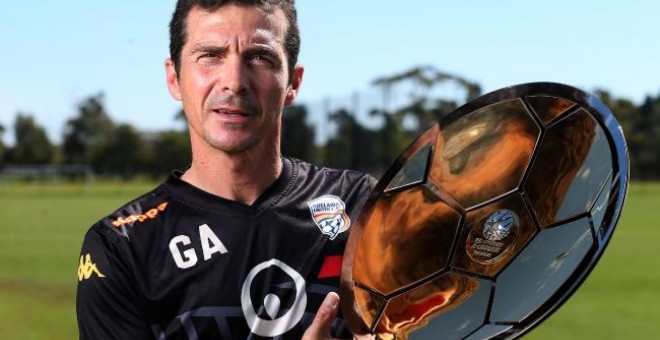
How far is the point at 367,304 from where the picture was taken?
187 centimetres

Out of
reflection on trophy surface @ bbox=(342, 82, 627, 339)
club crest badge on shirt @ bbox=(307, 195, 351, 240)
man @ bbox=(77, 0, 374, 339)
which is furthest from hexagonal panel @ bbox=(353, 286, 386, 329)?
club crest badge on shirt @ bbox=(307, 195, 351, 240)

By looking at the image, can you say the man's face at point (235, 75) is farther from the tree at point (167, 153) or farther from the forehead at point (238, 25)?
the tree at point (167, 153)

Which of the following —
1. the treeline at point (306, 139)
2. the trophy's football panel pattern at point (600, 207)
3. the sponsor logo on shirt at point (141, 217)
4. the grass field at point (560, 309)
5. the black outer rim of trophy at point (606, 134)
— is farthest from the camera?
the treeline at point (306, 139)

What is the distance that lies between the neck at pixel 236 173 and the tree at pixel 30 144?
71091 mm

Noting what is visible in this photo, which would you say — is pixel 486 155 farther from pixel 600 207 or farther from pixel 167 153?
pixel 167 153

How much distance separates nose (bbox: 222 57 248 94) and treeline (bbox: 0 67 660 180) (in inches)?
369

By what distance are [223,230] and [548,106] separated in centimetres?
83

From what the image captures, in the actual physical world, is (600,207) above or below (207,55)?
below

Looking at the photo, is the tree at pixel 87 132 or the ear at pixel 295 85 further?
the tree at pixel 87 132

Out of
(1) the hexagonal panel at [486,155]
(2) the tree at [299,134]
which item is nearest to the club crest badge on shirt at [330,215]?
(1) the hexagonal panel at [486,155]

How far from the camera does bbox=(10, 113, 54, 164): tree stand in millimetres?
70250

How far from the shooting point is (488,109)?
1.78m

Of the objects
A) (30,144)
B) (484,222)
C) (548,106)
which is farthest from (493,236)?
(30,144)

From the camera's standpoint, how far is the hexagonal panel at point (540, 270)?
1.96 metres
